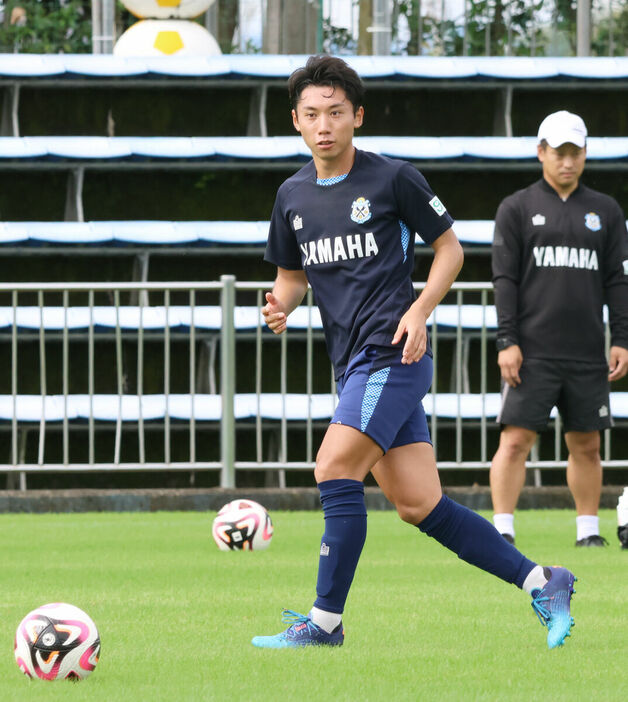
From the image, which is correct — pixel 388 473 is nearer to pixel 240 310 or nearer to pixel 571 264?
pixel 571 264

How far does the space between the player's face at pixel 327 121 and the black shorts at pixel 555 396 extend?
9.34ft

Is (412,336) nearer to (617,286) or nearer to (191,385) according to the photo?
(617,286)

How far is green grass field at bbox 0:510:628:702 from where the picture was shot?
11.8 feet

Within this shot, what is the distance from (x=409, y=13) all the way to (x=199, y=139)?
8.64 ft

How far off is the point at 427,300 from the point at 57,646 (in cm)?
144

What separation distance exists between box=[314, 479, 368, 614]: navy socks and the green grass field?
0.19 meters

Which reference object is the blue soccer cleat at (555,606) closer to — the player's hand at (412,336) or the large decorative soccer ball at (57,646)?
the player's hand at (412,336)

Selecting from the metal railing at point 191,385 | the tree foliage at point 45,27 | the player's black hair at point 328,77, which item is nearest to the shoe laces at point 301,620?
the player's black hair at point 328,77


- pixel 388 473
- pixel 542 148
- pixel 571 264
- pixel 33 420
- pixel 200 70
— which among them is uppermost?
pixel 200 70

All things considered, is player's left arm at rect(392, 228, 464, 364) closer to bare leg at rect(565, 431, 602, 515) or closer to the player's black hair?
the player's black hair

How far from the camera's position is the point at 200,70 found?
11688 millimetres

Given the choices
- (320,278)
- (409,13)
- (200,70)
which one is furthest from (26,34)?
(320,278)

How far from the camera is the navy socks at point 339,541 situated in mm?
4117

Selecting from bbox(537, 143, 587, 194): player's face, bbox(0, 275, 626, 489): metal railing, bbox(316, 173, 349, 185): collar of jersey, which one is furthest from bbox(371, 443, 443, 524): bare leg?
bbox(0, 275, 626, 489): metal railing
